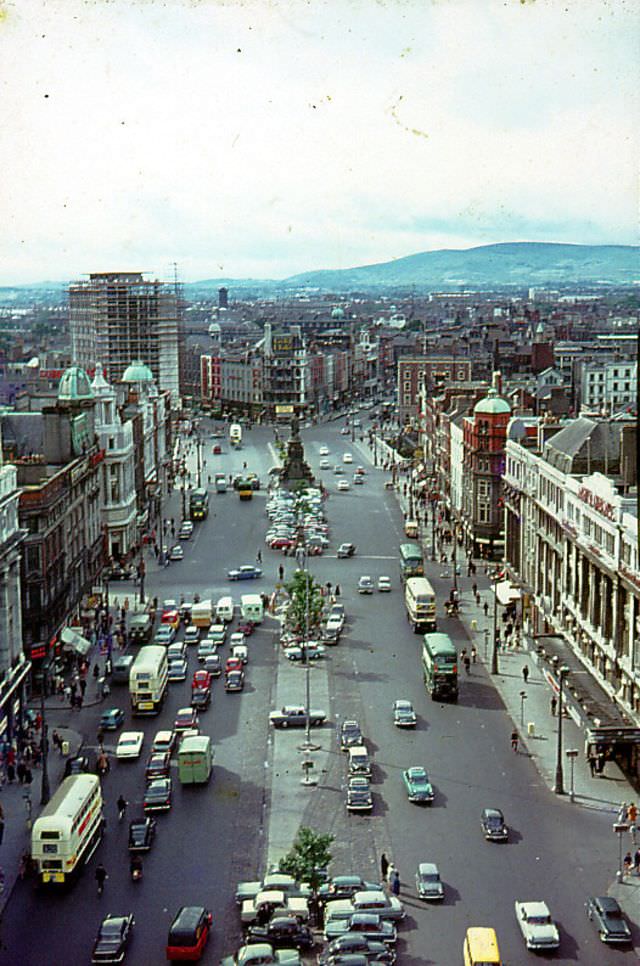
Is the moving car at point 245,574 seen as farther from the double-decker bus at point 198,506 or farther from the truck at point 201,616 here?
the double-decker bus at point 198,506

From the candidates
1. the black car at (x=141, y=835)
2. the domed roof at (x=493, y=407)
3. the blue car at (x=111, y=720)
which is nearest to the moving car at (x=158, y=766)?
the blue car at (x=111, y=720)

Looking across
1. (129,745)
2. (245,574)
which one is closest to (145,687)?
(129,745)

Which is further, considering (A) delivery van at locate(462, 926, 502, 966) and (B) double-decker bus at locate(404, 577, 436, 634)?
(B) double-decker bus at locate(404, 577, 436, 634)

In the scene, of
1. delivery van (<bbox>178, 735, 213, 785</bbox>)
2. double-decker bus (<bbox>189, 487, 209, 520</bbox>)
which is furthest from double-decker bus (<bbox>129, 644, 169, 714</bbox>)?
double-decker bus (<bbox>189, 487, 209, 520</bbox>)

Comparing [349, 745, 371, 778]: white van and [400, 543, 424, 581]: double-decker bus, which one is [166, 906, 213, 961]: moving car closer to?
[349, 745, 371, 778]: white van

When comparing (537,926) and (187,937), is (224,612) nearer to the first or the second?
(187,937)

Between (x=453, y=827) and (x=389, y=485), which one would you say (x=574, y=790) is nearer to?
(x=453, y=827)
